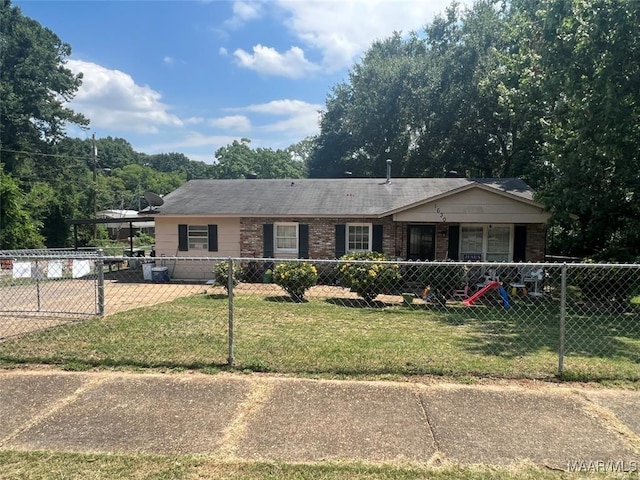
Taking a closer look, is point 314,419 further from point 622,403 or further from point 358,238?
point 358,238

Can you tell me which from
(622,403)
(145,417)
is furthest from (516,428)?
(145,417)

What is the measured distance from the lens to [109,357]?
509 centimetres

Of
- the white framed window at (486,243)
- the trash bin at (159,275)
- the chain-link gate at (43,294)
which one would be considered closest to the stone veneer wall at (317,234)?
the white framed window at (486,243)

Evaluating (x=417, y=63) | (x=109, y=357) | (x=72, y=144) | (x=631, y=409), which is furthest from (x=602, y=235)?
(x=72, y=144)

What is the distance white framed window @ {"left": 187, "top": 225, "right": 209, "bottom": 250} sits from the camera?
617 inches

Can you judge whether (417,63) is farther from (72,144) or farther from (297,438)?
(72,144)

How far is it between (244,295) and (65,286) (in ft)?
20.0

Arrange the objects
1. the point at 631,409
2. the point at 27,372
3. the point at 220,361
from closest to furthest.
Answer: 1. the point at 631,409
2. the point at 27,372
3. the point at 220,361

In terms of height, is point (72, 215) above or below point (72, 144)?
below

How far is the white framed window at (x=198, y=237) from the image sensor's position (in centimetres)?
1567

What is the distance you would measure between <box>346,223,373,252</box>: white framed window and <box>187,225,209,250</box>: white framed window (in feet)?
18.0

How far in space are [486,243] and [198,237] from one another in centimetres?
1060

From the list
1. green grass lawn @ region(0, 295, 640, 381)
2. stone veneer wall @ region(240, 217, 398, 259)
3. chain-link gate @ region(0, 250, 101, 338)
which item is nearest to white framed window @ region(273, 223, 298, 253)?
stone veneer wall @ region(240, 217, 398, 259)

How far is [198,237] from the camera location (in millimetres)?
15742
